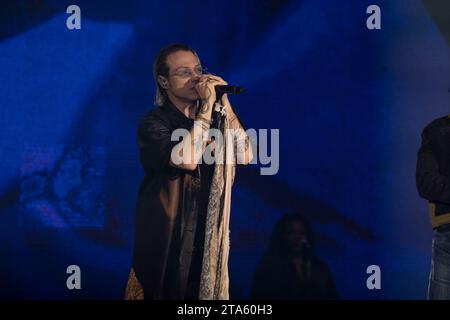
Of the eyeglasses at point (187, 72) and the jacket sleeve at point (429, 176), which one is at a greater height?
the eyeglasses at point (187, 72)

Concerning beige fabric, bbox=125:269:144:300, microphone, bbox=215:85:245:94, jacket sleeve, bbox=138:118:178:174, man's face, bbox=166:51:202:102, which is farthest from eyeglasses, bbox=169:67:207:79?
beige fabric, bbox=125:269:144:300

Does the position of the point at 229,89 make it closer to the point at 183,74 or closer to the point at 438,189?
the point at 183,74

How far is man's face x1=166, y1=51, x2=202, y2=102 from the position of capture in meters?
3.85

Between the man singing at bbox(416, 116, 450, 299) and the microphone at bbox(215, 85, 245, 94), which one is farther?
the microphone at bbox(215, 85, 245, 94)

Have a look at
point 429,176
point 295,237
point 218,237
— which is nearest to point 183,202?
point 218,237

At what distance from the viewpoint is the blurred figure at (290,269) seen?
381 cm

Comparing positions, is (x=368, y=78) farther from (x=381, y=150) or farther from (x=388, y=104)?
(x=381, y=150)

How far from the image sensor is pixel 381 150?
3770 mm

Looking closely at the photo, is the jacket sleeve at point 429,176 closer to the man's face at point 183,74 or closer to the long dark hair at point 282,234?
the long dark hair at point 282,234

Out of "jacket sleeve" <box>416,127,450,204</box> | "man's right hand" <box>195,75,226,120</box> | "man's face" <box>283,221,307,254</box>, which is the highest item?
"man's right hand" <box>195,75,226,120</box>

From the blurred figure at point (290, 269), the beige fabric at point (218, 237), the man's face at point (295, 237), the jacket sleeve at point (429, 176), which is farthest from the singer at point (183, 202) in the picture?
the jacket sleeve at point (429, 176)

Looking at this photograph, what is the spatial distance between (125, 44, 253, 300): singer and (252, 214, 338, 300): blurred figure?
0.84 ft

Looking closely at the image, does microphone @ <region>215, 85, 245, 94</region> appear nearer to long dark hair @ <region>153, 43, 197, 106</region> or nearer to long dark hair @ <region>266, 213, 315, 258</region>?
long dark hair @ <region>153, 43, 197, 106</region>

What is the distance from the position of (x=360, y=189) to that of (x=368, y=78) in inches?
28.4
